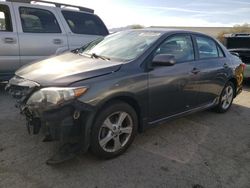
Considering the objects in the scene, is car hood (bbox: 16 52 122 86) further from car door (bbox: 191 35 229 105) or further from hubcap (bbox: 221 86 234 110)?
hubcap (bbox: 221 86 234 110)

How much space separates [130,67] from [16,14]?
3.70 metres

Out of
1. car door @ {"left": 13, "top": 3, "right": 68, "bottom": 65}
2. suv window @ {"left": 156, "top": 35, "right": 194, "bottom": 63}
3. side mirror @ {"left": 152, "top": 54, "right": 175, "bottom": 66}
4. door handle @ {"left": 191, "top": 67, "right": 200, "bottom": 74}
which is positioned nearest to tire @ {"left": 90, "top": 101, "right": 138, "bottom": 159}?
side mirror @ {"left": 152, "top": 54, "right": 175, "bottom": 66}

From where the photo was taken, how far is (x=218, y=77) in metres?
5.29

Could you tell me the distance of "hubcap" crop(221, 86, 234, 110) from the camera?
5.80 metres

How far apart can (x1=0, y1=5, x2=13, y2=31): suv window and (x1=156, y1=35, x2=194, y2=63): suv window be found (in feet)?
11.8

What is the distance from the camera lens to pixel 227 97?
591cm

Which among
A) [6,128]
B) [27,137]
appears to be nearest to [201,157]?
[27,137]

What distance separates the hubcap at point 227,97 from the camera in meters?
5.80

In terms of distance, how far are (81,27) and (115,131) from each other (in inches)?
172

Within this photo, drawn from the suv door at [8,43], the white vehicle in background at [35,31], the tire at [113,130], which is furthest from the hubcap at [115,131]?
the suv door at [8,43]

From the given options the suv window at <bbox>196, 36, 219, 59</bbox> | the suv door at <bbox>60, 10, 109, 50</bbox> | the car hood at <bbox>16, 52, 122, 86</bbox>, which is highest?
the suv door at <bbox>60, 10, 109, 50</bbox>

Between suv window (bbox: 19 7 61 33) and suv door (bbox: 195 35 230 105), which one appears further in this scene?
suv window (bbox: 19 7 61 33)

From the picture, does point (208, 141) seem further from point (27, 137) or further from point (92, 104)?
point (27, 137)

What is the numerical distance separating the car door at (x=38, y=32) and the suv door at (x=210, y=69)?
9.40ft
